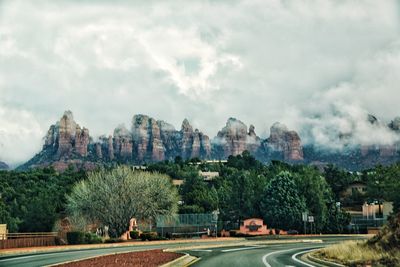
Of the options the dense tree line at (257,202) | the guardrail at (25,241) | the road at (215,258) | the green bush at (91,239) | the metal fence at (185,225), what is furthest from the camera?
the dense tree line at (257,202)

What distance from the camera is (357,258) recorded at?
3012 cm

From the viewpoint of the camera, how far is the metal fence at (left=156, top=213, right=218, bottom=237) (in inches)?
3125

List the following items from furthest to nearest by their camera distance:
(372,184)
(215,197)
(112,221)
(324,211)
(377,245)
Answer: (372,184) → (215,197) → (324,211) → (112,221) → (377,245)

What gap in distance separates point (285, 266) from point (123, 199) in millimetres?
50094

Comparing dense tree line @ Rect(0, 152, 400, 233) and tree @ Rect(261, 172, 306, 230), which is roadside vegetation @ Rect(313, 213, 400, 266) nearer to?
tree @ Rect(261, 172, 306, 230)

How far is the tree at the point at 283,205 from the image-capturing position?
95.3 meters

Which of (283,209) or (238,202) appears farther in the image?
(238,202)

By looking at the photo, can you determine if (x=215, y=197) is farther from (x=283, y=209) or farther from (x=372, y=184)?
(x=372, y=184)

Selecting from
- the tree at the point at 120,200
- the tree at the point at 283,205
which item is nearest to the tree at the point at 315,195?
the tree at the point at 283,205

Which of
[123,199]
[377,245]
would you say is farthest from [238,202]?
[377,245]

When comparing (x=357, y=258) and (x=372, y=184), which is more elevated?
(x=372, y=184)

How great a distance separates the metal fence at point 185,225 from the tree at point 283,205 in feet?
42.2

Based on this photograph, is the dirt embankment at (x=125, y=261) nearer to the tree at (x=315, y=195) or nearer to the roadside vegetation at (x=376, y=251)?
the roadside vegetation at (x=376, y=251)

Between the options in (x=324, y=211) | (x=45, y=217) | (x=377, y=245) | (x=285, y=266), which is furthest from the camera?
(x=324, y=211)
